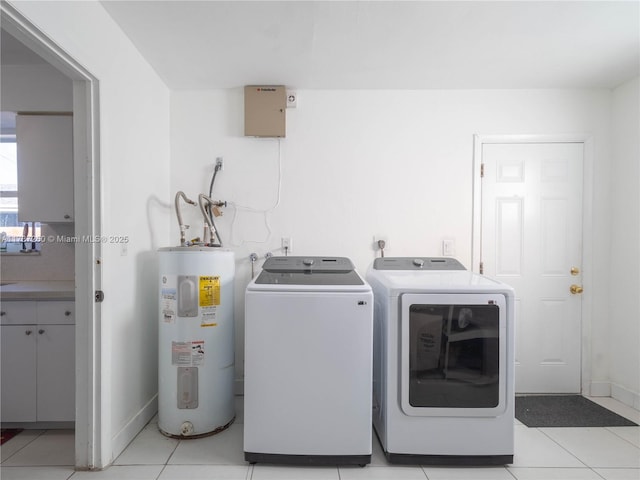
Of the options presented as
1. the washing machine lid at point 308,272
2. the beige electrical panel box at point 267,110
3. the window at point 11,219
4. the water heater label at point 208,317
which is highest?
the beige electrical panel box at point 267,110

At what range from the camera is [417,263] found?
2332 millimetres

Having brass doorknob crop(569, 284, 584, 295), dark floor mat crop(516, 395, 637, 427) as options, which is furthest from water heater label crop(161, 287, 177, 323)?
brass doorknob crop(569, 284, 584, 295)

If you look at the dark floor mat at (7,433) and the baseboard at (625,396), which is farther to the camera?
the baseboard at (625,396)

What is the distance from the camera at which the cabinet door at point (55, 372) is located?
199 cm

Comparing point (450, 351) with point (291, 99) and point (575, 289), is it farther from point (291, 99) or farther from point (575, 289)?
point (291, 99)

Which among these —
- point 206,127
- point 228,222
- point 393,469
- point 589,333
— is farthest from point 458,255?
point 206,127

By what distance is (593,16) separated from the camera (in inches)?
68.3

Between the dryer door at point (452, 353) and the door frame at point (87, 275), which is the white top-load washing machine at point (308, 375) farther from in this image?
the door frame at point (87, 275)

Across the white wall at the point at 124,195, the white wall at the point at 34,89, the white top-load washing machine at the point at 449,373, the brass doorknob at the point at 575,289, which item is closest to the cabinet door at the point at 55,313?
the white wall at the point at 124,195

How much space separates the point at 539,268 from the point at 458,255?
26.5 inches

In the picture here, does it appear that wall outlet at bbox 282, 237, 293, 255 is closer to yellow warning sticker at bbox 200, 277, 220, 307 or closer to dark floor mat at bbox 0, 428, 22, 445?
yellow warning sticker at bbox 200, 277, 220, 307

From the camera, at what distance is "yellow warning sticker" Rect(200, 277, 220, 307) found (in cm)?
197

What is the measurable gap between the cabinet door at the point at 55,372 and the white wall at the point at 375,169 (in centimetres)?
95

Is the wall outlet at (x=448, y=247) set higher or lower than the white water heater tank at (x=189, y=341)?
higher
